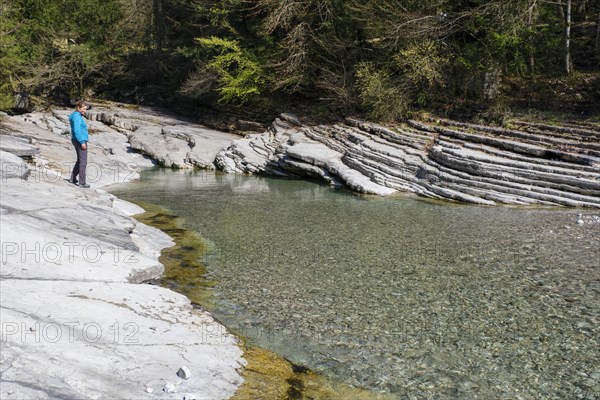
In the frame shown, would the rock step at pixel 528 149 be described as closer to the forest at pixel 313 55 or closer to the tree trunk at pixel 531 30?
the forest at pixel 313 55

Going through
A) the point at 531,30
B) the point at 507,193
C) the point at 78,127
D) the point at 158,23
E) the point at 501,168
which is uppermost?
the point at 158,23

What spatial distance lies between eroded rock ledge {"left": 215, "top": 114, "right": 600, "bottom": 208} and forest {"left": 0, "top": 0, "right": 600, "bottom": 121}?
96.2 inches

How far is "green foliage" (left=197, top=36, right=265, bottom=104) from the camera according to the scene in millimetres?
29531

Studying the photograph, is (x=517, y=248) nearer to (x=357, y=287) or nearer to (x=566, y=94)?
(x=357, y=287)

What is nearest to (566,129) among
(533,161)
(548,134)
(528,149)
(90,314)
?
(548,134)

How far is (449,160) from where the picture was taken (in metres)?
18.0

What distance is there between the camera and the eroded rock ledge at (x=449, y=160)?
52.4 ft

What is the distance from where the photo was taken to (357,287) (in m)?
9.06

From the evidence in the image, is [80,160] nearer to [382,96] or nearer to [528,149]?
[528,149]

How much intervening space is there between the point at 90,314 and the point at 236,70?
25.3 m

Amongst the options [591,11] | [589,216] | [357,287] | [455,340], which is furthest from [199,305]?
[591,11]

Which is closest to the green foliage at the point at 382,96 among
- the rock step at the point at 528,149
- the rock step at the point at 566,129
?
the rock step at the point at 528,149

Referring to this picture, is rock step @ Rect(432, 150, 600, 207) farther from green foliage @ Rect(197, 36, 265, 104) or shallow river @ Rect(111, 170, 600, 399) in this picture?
green foliage @ Rect(197, 36, 265, 104)

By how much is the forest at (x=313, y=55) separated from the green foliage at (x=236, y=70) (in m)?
0.08
